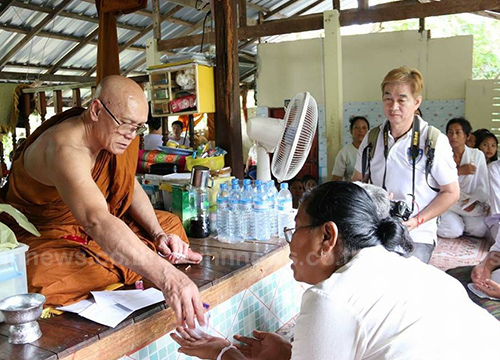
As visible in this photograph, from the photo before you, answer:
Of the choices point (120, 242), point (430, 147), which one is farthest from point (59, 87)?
point (430, 147)

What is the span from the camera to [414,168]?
2.46 meters

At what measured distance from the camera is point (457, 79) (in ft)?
21.3

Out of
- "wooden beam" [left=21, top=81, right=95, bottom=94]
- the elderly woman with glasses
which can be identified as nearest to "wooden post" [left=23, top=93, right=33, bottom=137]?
"wooden beam" [left=21, top=81, right=95, bottom=94]

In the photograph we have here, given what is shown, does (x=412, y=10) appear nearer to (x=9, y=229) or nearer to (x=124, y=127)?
(x=124, y=127)

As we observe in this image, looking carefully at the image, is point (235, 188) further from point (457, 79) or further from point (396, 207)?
point (457, 79)

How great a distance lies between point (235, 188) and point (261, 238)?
13.0 inches

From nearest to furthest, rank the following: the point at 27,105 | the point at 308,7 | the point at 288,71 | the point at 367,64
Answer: the point at 27,105, the point at 367,64, the point at 288,71, the point at 308,7

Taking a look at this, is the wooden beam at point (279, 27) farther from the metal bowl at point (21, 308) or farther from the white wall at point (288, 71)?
the metal bowl at point (21, 308)

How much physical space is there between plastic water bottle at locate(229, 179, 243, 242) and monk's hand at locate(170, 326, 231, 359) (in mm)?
1077

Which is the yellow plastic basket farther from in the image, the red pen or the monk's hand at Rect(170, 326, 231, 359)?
the monk's hand at Rect(170, 326, 231, 359)

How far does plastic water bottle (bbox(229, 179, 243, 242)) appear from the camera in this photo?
2.73m

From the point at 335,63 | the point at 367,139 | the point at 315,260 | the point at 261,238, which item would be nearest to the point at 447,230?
the point at 335,63

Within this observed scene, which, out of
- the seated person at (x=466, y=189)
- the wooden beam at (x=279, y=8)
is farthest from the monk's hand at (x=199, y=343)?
the wooden beam at (x=279, y=8)

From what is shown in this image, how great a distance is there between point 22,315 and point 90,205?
1.37 ft
